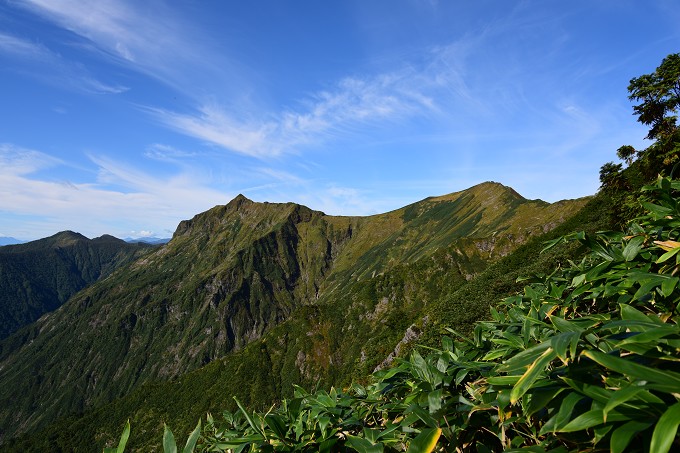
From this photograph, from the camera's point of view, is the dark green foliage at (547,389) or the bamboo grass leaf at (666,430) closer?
the bamboo grass leaf at (666,430)

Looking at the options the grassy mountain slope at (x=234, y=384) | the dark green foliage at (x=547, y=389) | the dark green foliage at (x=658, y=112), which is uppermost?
the dark green foliage at (x=658, y=112)

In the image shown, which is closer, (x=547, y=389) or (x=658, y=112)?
(x=547, y=389)

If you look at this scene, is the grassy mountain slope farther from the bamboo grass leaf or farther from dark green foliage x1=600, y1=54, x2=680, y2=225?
the bamboo grass leaf

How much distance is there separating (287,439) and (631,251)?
3.03 metres

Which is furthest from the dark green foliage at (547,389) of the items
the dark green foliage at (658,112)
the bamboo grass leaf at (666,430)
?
the dark green foliage at (658,112)

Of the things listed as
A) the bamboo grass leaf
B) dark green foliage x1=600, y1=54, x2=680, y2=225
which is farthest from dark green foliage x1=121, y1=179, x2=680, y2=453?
dark green foliage x1=600, y1=54, x2=680, y2=225

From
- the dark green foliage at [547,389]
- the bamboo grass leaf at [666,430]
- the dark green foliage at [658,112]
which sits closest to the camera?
the bamboo grass leaf at [666,430]

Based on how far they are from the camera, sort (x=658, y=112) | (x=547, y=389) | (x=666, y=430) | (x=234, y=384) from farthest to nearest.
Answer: (x=234, y=384)
(x=658, y=112)
(x=547, y=389)
(x=666, y=430)

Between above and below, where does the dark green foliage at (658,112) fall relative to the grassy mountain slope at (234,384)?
above

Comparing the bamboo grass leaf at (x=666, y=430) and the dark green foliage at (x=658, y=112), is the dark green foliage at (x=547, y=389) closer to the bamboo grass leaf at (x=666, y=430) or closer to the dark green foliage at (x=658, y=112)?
the bamboo grass leaf at (x=666, y=430)

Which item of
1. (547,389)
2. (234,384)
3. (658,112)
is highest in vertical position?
(658,112)

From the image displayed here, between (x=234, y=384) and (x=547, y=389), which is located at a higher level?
(x=547, y=389)

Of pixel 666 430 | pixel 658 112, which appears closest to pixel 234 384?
pixel 658 112

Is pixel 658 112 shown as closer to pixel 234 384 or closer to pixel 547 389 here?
pixel 547 389
